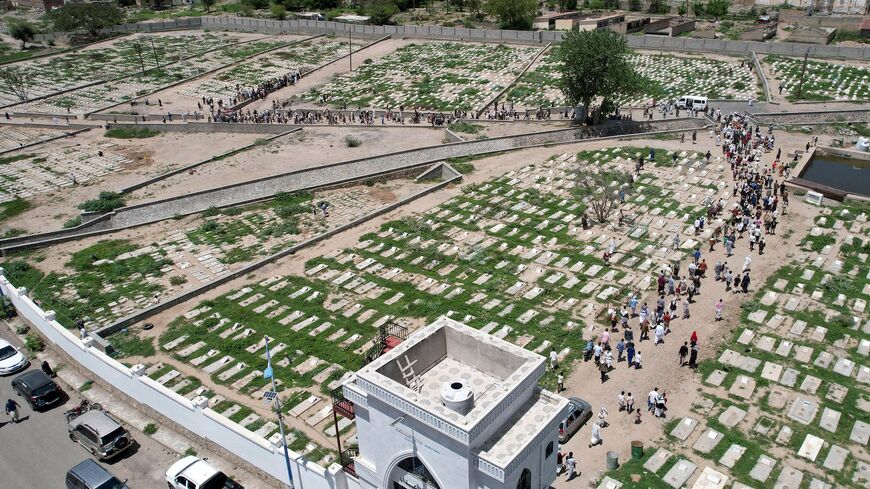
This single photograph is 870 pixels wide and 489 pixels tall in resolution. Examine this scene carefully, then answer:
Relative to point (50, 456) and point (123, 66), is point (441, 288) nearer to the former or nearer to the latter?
point (50, 456)

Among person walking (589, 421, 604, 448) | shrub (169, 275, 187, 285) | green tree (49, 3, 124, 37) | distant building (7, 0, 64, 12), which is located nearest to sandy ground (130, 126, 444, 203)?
shrub (169, 275, 187, 285)

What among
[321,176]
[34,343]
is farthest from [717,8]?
[34,343]

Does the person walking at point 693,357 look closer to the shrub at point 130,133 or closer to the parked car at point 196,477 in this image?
the parked car at point 196,477

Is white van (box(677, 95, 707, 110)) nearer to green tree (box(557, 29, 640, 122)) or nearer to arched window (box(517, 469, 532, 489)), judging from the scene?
green tree (box(557, 29, 640, 122))

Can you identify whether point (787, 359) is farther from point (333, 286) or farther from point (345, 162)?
point (345, 162)

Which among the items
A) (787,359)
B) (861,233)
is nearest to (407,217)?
(787,359)

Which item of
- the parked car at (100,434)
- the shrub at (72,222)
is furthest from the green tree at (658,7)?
the parked car at (100,434)

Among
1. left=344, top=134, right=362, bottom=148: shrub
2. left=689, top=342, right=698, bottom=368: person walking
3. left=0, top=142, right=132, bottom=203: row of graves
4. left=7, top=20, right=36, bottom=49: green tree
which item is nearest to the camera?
left=689, top=342, right=698, bottom=368: person walking
